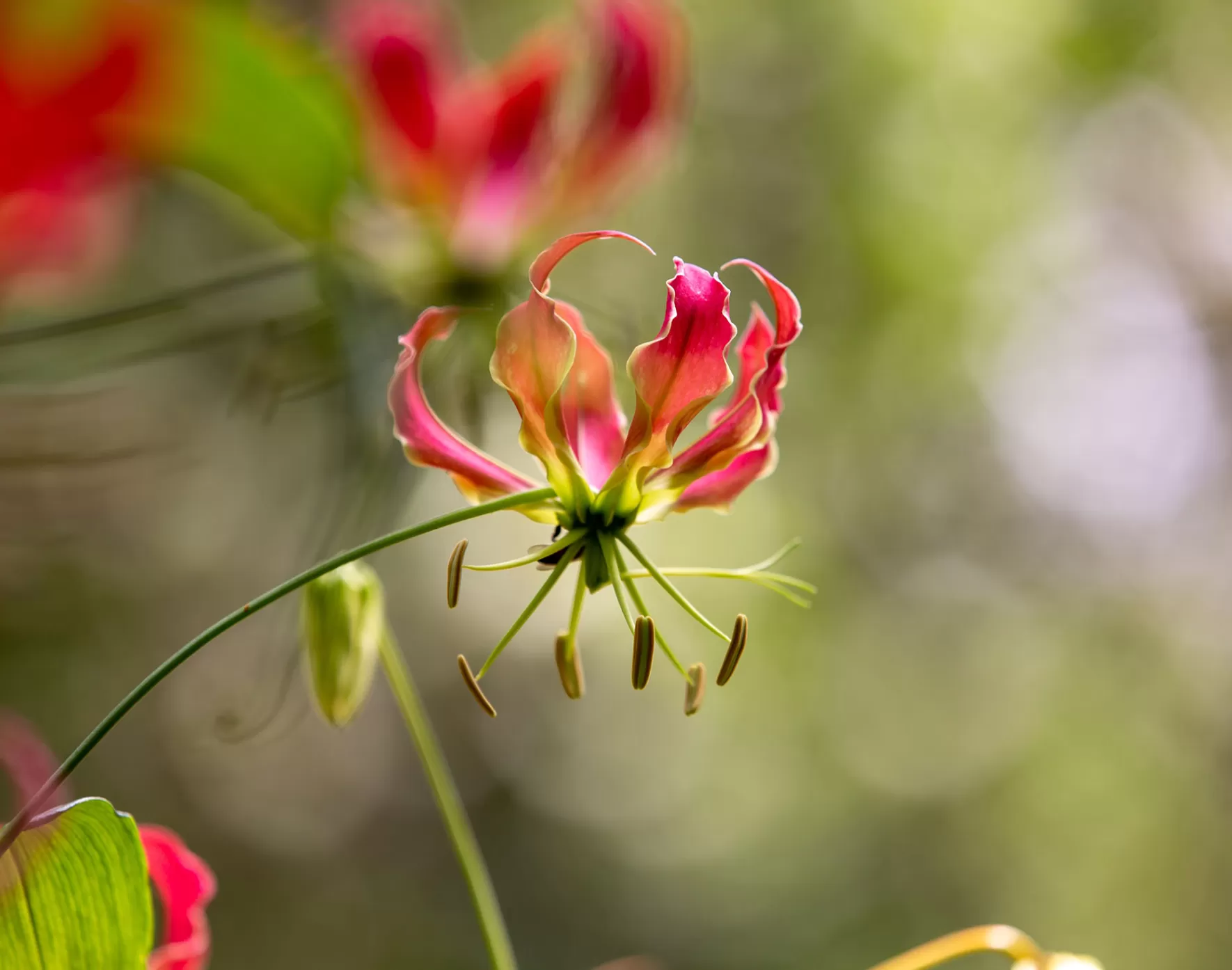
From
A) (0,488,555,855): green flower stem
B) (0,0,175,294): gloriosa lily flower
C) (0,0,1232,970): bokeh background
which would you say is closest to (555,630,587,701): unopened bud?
(0,488,555,855): green flower stem

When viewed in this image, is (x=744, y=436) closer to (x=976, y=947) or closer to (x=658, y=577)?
(x=658, y=577)

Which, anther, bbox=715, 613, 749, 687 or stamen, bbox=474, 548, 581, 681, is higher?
stamen, bbox=474, 548, 581, 681

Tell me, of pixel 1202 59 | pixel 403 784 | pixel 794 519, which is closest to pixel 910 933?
pixel 794 519

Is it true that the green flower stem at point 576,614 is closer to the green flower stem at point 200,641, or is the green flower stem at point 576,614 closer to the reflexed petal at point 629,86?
the green flower stem at point 200,641

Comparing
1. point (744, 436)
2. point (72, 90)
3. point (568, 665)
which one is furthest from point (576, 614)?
point (72, 90)

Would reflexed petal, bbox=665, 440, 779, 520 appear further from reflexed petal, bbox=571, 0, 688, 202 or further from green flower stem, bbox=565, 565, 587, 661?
reflexed petal, bbox=571, 0, 688, 202

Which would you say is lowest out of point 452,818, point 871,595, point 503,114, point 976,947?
point 871,595

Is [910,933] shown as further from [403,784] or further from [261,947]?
[261,947]
